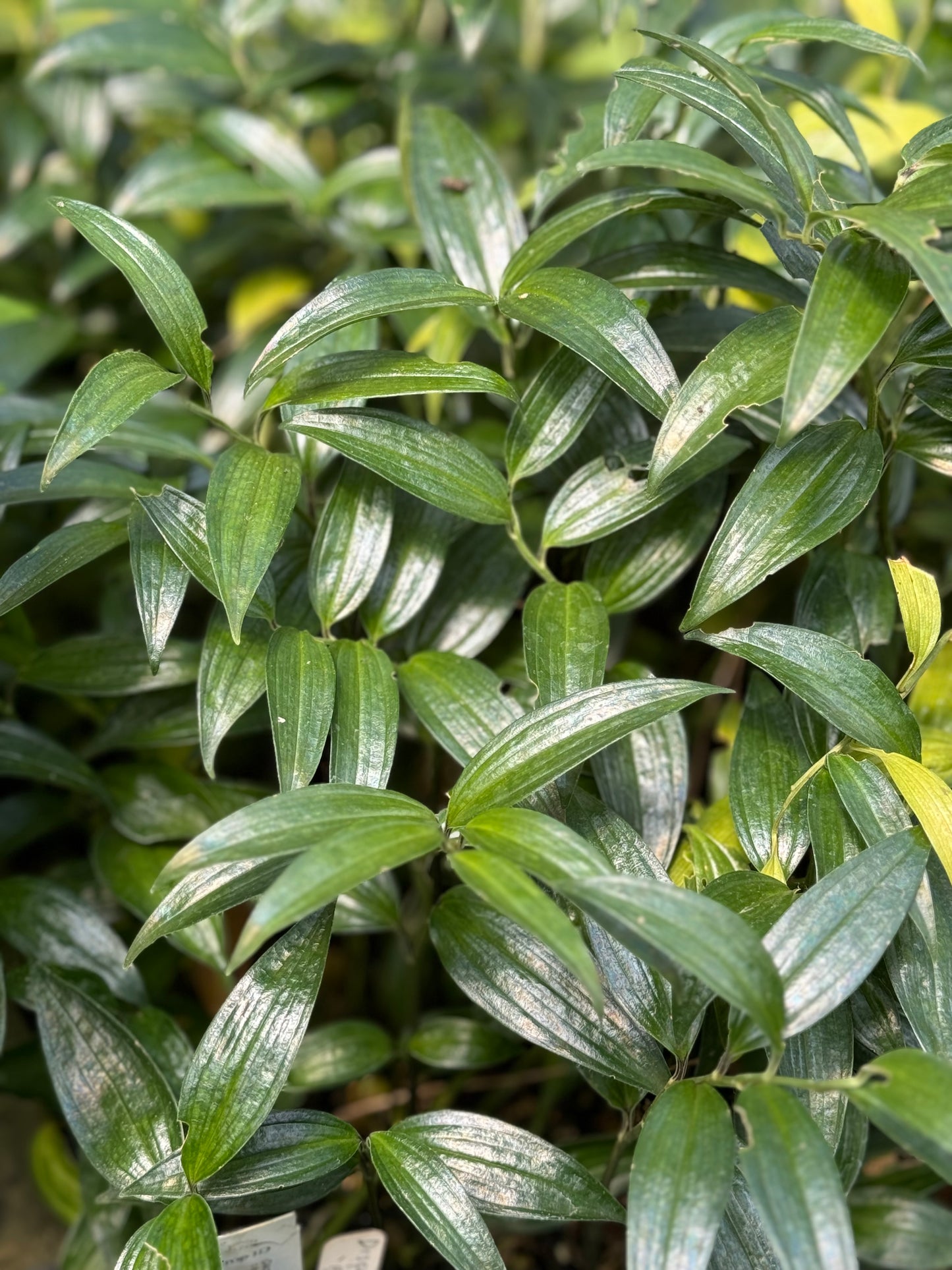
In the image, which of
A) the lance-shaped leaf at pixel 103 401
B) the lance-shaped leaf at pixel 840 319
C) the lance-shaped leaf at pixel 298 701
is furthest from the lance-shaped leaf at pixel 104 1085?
the lance-shaped leaf at pixel 840 319

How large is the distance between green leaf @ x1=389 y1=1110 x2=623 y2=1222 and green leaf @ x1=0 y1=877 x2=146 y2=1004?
0.29m

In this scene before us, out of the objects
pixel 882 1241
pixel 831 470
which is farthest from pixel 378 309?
pixel 882 1241

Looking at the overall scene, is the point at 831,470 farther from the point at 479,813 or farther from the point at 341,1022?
the point at 341,1022

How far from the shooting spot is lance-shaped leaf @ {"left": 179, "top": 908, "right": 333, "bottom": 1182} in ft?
2.03

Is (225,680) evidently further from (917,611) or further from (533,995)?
(917,611)

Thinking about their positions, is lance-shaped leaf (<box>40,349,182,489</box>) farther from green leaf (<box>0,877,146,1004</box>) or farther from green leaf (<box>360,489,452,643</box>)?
green leaf (<box>0,877,146,1004</box>)

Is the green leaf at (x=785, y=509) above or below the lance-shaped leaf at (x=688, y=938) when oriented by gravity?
above

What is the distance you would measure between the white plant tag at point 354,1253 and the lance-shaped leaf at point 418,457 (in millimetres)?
497

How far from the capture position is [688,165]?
1.90 feet

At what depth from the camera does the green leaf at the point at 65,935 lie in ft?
2.76

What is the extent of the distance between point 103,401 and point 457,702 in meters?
0.28

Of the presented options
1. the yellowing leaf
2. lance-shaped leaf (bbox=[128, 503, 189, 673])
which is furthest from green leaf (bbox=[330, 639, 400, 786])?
the yellowing leaf

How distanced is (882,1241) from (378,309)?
788 mm

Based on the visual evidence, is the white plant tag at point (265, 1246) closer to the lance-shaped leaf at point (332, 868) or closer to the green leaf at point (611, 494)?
the lance-shaped leaf at point (332, 868)
